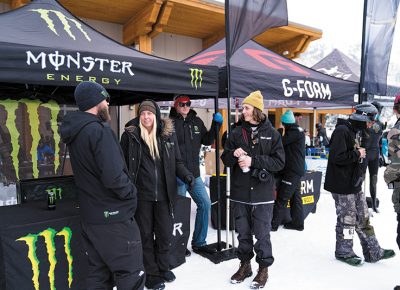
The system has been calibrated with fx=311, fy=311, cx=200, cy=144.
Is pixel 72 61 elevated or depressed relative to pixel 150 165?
elevated

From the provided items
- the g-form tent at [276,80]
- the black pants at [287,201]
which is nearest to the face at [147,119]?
the g-form tent at [276,80]

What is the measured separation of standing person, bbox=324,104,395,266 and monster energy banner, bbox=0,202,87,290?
2.35 metres

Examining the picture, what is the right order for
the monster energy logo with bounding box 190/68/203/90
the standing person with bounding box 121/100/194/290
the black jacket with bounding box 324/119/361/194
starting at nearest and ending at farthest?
the standing person with bounding box 121/100/194/290
the black jacket with bounding box 324/119/361/194
the monster energy logo with bounding box 190/68/203/90

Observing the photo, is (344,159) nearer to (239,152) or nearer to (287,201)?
(239,152)

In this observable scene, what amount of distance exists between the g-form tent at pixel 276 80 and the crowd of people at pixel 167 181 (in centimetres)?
56

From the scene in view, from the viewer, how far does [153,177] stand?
251cm

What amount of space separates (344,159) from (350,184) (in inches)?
10.6

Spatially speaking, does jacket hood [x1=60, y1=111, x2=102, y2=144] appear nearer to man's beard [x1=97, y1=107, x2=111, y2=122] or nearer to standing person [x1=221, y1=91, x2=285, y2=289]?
man's beard [x1=97, y1=107, x2=111, y2=122]

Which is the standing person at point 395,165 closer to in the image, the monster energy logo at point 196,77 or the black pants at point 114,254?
the monster energy logo at point 196,77

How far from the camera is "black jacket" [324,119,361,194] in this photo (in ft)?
9.50

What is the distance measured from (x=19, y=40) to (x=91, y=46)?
0.56m

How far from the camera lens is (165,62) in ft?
9.32

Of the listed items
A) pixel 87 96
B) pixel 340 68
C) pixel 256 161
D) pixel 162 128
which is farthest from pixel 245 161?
pixel 340 68


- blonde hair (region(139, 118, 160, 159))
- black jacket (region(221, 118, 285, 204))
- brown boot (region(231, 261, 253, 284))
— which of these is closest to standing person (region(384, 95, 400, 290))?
black jacket (region(221, 118, 285, 204))
